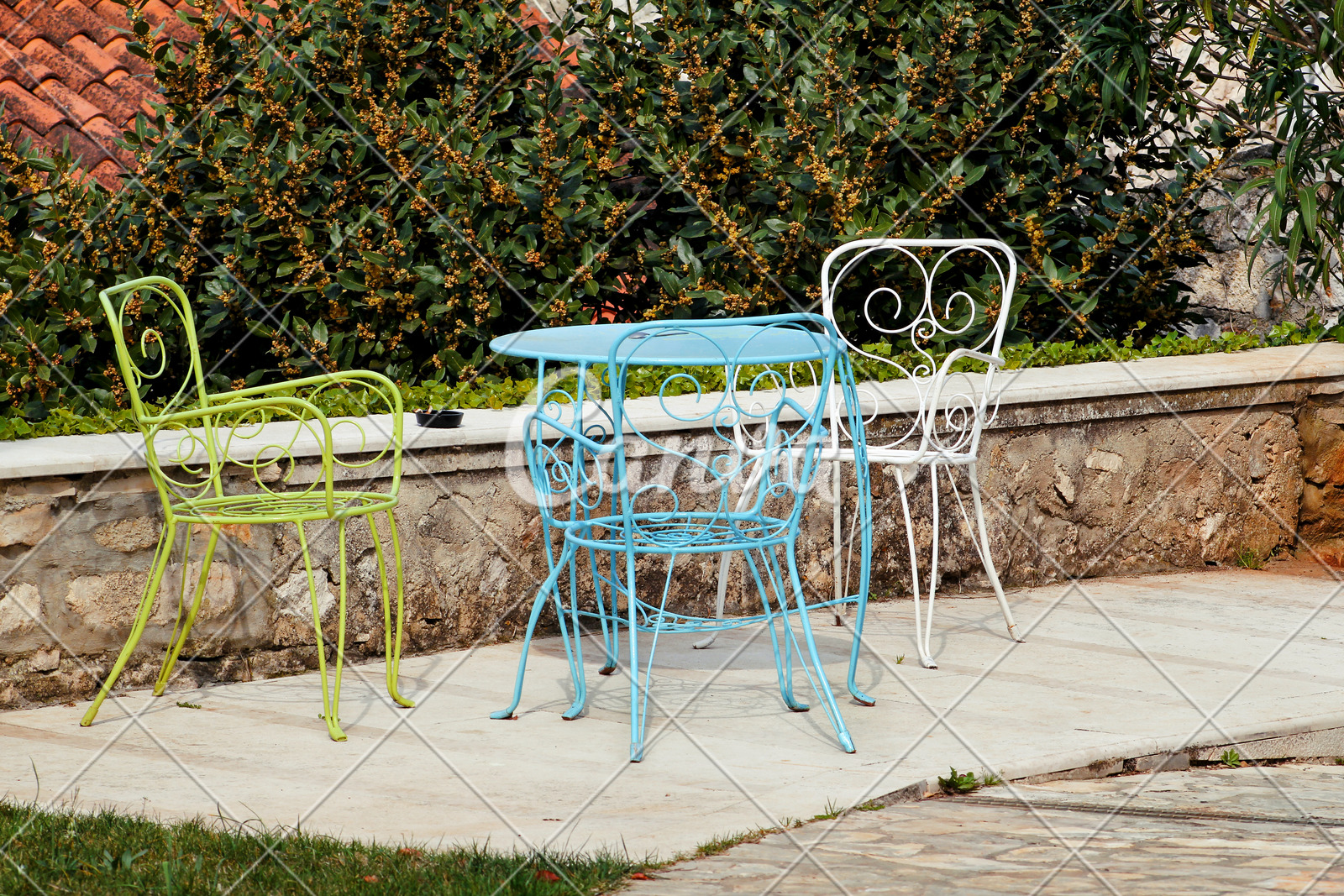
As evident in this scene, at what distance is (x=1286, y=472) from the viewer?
17.5ft

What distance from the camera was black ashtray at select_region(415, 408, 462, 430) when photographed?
13.5 ft

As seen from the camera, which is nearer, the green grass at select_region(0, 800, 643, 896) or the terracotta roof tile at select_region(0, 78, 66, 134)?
the green grass at select_region(0, 800, 643, 896)

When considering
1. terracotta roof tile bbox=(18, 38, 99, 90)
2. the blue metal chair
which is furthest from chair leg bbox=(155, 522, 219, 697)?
terracotta roof tile bbox=(18, 38, 99, 90)

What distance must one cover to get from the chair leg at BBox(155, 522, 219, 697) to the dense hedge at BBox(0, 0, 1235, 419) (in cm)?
87

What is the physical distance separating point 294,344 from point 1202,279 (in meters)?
3.94

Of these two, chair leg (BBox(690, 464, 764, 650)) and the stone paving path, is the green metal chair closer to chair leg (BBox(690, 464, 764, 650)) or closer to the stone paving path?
chair leg (BBox(690, 464, 764, 650))

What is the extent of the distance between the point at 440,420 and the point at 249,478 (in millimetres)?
543

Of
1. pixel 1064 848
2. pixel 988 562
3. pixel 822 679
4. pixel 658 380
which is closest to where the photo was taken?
pixel 1064 848

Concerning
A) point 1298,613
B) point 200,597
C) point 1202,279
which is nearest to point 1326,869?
point 1298,613

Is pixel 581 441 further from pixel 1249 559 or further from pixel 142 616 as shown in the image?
pixel 1249 559

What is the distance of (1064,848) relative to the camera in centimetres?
269

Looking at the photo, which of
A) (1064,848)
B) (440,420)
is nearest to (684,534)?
(440,420)

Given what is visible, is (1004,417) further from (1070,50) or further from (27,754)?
(27,754)

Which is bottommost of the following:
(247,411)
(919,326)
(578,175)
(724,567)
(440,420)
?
(724,567)
